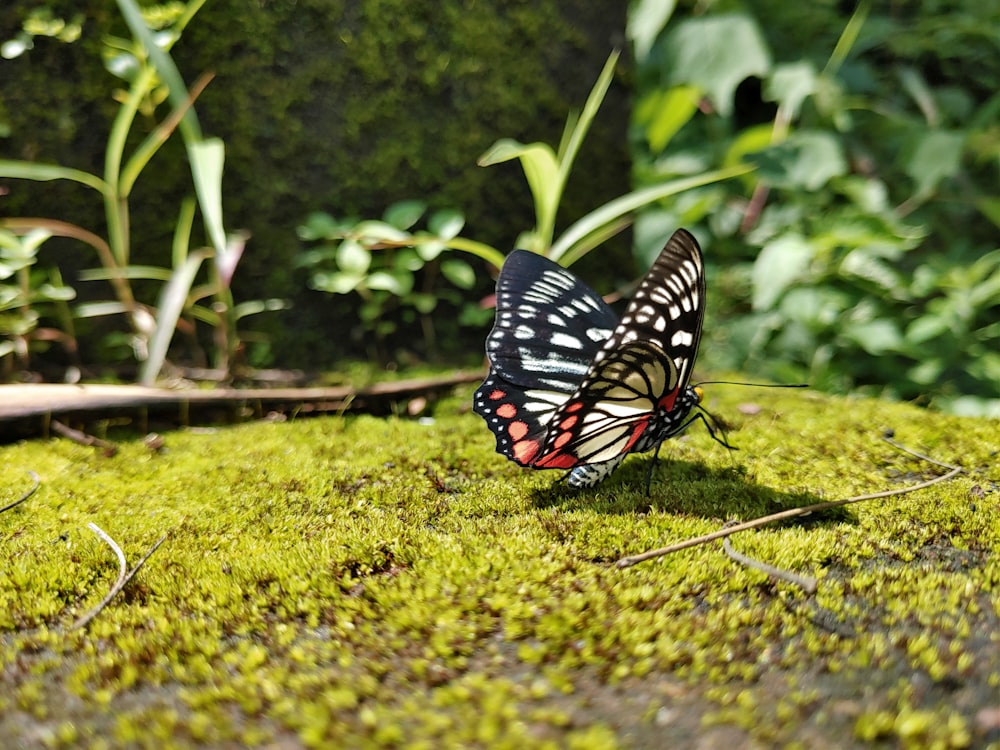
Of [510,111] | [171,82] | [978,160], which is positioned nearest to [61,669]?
[171,82]

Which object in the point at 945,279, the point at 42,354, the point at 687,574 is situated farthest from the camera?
the point at 945,279

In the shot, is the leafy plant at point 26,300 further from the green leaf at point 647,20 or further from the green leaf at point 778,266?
the green leaf at point 778,266

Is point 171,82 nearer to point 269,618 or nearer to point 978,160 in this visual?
point 269,618

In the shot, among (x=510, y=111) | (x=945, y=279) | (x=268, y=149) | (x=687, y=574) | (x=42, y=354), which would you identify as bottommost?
(x=687, y=574)

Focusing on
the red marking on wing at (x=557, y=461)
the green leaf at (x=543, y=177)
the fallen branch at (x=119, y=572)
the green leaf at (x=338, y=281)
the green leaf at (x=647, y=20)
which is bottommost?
the fallen branch at (x=119, y=572)

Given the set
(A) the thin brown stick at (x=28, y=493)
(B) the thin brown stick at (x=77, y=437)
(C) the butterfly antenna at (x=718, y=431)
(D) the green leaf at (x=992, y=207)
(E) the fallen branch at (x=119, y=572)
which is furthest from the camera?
(D) the green leaf at (x=992, y=207)

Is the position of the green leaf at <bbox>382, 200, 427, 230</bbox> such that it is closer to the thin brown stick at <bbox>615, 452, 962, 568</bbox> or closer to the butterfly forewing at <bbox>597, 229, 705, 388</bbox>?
the butterfly forewing at <bbox>597, 229, 705, 388</bbox>

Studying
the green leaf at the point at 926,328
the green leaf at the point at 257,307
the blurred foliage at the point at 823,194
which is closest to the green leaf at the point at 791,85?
the blurred foliage at the point at 823,194

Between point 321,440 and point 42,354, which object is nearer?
point 321,440
